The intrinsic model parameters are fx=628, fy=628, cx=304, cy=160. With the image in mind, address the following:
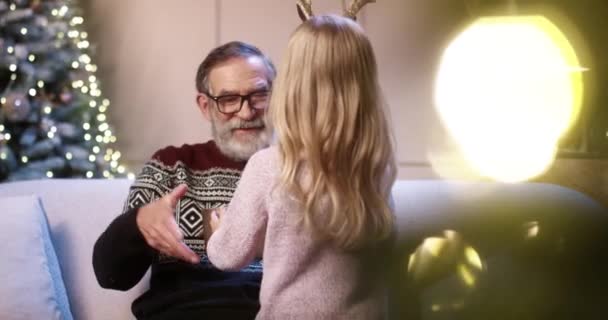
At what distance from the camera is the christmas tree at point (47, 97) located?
2.44m

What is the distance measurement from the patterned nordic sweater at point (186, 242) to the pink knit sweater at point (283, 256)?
0.31 m

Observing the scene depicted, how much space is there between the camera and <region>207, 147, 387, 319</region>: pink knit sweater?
114 cm

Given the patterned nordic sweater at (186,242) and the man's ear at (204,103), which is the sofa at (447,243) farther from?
the man's ear at (204,103)

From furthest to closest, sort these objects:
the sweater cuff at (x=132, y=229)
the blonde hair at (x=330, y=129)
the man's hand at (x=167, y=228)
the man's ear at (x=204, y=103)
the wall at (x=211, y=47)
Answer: the wall at (x=211, y=47)
the man's ear at (x=204, y=103)
the sweater cuff at (x=132, y=229)
the man's hand at (x=167, y=228)
the blonde hair at (x=330, y=129)

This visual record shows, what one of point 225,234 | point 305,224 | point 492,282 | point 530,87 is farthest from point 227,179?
point 530,87

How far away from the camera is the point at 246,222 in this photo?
1.16m

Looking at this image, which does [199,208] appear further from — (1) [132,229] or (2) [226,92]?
(2) [226,92]

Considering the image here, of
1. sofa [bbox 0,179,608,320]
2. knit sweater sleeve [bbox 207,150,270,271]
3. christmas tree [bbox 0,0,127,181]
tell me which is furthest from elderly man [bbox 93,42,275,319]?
christmas tree [bbox 0,0,127,181]

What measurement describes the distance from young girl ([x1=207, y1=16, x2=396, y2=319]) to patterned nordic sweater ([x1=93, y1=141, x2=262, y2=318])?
34 centimetres

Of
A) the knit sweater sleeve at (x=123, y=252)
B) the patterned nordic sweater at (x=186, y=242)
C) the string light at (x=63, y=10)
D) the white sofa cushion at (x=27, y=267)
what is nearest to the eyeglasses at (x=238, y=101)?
the patterned nordic sweater at (x=186, y=242)

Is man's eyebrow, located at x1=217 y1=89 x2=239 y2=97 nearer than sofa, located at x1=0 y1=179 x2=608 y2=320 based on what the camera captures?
Yes

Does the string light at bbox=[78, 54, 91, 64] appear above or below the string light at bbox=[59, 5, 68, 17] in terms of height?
below

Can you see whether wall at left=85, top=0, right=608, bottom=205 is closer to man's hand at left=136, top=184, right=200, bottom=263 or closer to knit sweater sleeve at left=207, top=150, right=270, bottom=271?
man's hand at left=136, top=184, right=200, bottom=263

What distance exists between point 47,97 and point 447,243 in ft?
5.58
